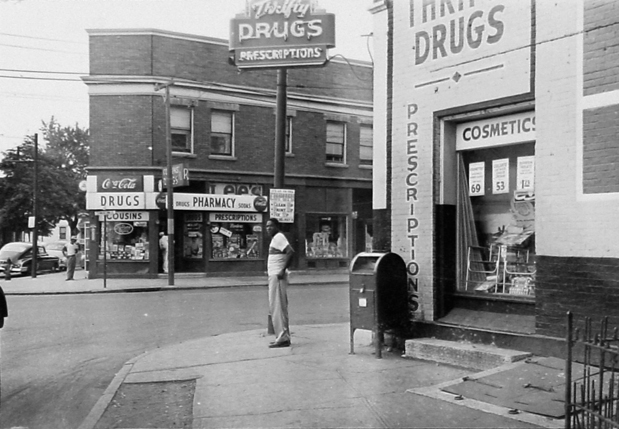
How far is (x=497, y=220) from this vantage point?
28.4 feet

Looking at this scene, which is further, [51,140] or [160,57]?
[51,140]

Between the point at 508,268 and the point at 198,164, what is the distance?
18820 mm

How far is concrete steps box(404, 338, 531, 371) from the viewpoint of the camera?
7.13 meters

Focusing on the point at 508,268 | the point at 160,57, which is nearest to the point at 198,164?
the point at 160,57

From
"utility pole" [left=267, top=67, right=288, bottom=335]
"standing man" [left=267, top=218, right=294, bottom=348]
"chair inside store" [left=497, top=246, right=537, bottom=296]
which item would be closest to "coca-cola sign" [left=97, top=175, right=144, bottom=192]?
"utility pole" [left=267, top=67, right=288, bottom=335]

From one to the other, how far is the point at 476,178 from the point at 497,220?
2.11ft

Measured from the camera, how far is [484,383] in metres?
6.31

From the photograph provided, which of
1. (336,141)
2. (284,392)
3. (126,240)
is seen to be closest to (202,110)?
(126,240)

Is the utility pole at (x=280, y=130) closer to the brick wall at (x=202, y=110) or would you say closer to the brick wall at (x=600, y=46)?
the brick wall at (x=600, y=46)

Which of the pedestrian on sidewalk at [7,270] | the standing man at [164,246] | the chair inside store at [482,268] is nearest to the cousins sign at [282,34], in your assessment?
the chair inside store at [482,268]

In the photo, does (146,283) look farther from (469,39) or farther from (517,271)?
(469,39)

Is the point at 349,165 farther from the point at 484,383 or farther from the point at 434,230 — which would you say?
the point at 484,383

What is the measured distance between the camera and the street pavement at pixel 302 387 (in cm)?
553

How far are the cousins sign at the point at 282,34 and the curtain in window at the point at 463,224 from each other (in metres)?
3.48
